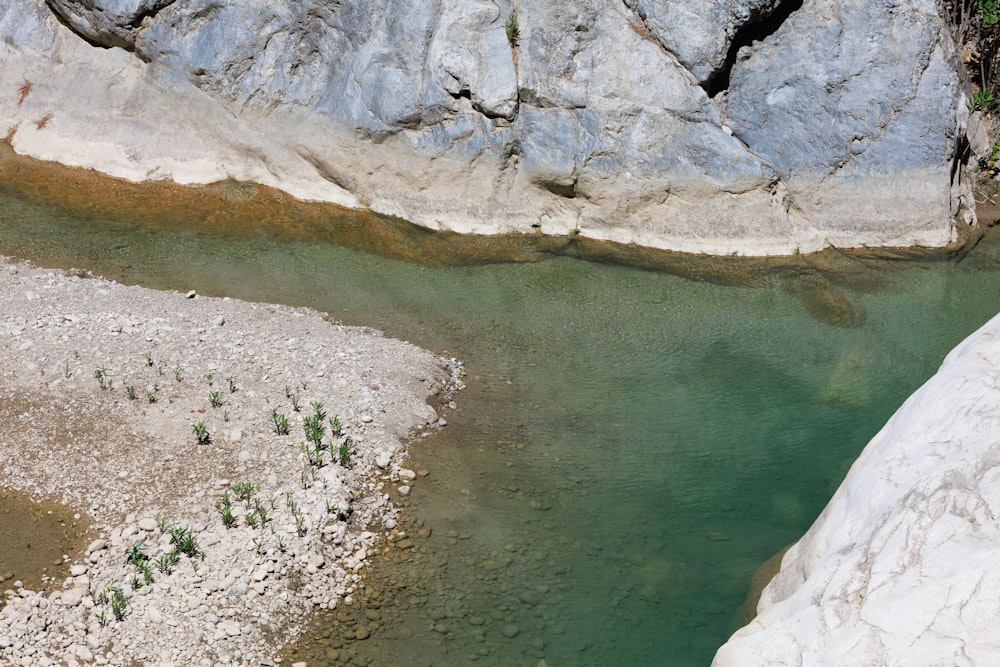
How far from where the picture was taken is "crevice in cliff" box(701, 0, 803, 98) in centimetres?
1622

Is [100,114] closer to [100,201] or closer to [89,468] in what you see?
[100,201]

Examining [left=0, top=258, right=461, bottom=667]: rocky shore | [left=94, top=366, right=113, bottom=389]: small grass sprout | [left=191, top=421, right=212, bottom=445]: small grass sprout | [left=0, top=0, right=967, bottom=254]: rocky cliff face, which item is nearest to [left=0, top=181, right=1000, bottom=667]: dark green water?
[left=0, top=258, right=461, bottom=667]: rocky shore

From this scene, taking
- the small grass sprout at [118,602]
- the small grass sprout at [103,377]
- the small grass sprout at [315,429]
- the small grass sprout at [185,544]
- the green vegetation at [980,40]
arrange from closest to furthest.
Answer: the small grass sprout at [118,602]
the small grass sprout at [185,544]
the small grass sprout at [315,429]
the small grass sprout at [103,377]
the green vegetation at [980,40]

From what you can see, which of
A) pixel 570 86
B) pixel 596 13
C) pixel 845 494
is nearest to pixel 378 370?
pixel 845 494

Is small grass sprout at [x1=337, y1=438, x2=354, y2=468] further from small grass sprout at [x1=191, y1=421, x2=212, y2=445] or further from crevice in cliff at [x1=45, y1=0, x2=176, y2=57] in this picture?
crevice in cliff at [x1=45, y1=0, x2=176, y2=57]

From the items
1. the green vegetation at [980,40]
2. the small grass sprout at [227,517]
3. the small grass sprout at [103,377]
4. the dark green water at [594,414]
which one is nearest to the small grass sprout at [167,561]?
the small grass sprout at [227,517]

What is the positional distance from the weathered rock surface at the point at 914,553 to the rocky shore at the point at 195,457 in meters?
4.24

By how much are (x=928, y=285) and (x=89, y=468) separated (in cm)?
1280

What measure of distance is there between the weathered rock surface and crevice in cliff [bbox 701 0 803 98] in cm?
980

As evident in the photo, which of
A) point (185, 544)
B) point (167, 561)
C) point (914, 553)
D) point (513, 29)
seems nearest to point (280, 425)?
point (185, 544)

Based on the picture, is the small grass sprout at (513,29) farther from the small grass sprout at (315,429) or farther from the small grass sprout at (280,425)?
the small grass sprout at (280,425)

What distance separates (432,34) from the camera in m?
16.2

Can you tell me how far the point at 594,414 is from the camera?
11.5 meters

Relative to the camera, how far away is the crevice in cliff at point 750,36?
16219 millimetres
